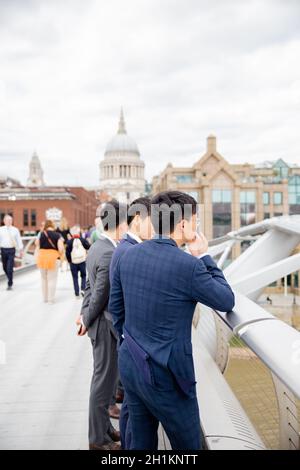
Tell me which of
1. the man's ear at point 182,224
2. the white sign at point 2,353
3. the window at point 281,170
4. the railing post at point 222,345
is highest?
the window at point 281,170

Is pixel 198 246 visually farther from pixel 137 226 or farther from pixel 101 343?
pixel 101 343

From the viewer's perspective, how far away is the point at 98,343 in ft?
9.59

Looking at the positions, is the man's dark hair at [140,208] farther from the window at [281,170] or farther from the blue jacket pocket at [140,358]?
the window at [281,170]

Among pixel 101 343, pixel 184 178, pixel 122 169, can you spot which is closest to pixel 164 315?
pixel 101 343

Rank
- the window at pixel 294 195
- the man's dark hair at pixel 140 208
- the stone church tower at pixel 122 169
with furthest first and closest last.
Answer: the stone church tower at pixel 122 169
the window at pixel 294 195
the man's dark hair at pixel 140 208

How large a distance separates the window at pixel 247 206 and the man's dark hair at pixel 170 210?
50539 millimetres

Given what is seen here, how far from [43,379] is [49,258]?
394cm

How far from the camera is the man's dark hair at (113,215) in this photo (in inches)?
122

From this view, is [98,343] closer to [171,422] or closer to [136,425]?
[136,425]

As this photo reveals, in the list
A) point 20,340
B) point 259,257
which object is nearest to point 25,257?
point 20,340

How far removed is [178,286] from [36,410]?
7.05ft

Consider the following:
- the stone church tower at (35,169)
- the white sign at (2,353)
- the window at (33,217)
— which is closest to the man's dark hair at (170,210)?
the white sign at (2,353)

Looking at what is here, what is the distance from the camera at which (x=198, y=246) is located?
2.04 metres

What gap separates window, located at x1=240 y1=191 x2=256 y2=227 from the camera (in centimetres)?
5159
